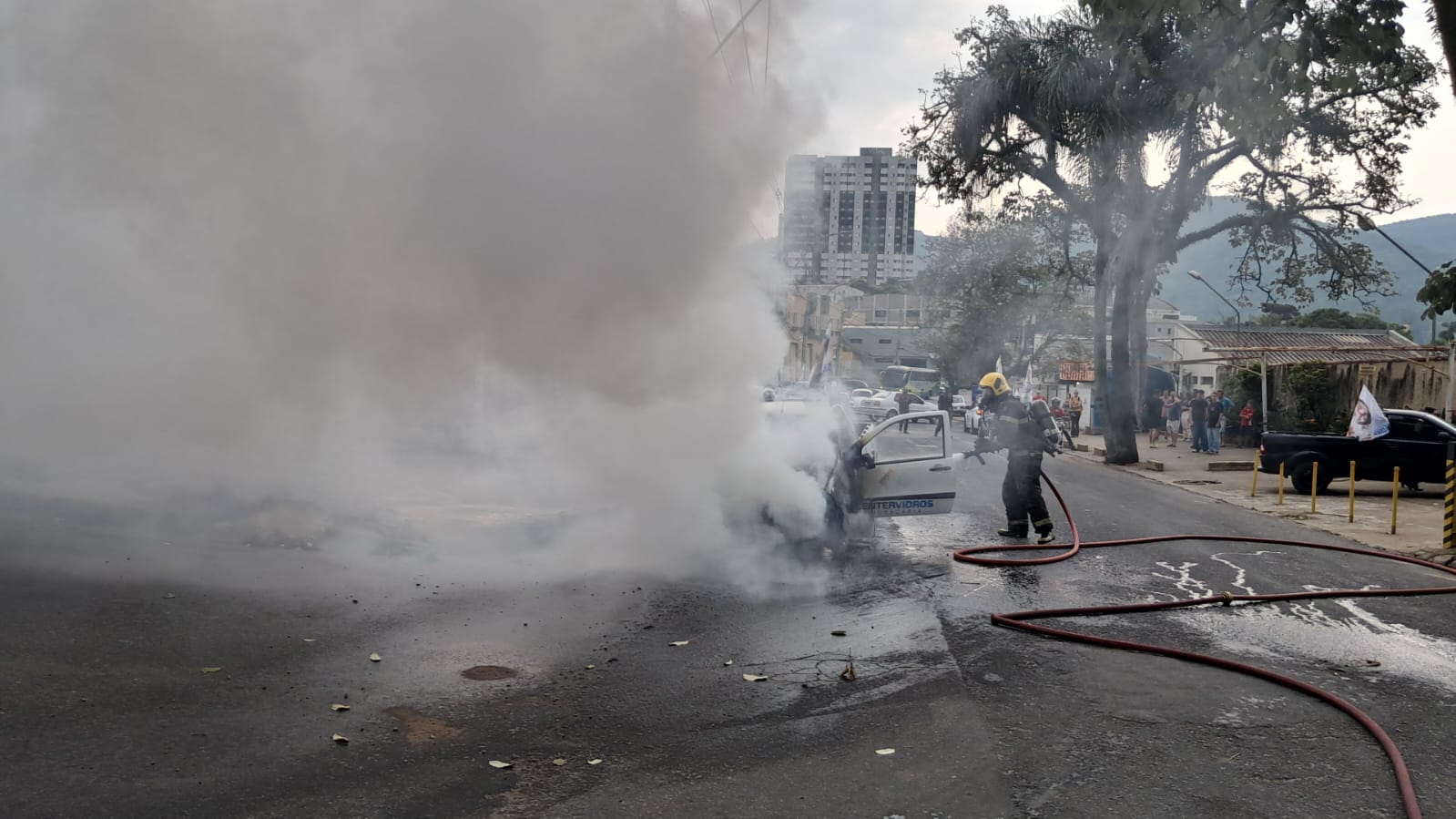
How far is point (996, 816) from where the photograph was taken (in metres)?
4.23

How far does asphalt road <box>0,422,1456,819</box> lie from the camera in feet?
14.7

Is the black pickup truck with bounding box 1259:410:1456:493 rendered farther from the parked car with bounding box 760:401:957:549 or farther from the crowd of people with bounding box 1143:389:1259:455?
the parked car with bounding box 760:401:957:549

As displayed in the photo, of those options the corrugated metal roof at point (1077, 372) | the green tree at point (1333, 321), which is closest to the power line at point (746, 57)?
the corrugated metal roof at point (1077, 372)

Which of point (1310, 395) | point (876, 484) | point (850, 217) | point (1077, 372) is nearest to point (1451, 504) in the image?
point (876, 484)

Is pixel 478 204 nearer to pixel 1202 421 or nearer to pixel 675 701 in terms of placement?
pixel 675 701

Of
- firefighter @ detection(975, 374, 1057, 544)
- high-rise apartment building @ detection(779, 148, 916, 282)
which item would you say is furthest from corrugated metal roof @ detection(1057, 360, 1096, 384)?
firefighter @ detection(975, 374, 1057, 544)

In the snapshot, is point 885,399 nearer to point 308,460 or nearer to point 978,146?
point 978,146

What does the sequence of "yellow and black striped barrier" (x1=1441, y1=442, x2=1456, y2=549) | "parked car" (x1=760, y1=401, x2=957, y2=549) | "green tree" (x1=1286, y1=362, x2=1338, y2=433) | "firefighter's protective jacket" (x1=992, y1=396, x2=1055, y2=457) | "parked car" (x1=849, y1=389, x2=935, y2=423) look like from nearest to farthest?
1. "parked car" (x1=760, y1=401, x2=957, y2=549)
2. "firefighter's protective jacket" (x1=992, y1=396, x2=1055, y2=457)
3. "yellow and black striped barrier" (x1=1441, y1=442, x2=1456, y2=549)
4. "green tree" (x1=1286, y1=362, x2=1338, y2=433)
5. "parked car" (x1=849, y1=389, x2=935, y2=423)

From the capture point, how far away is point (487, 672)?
245 inches

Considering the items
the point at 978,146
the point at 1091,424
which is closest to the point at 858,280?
the point at 1091,424

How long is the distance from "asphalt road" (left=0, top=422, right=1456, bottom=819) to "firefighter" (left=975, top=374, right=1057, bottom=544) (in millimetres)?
2053

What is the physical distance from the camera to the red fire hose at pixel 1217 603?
5074mm

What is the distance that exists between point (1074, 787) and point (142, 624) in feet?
18.1

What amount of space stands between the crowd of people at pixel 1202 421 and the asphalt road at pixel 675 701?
2021 centimetres
